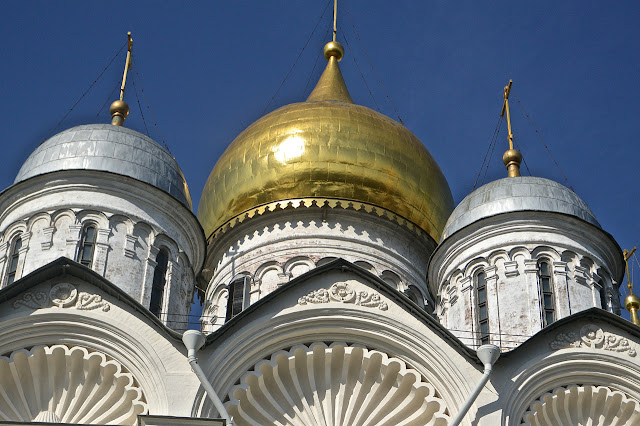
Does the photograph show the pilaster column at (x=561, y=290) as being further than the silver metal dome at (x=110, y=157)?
No

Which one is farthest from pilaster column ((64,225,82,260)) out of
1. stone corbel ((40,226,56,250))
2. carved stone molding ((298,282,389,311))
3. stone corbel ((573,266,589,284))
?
stone corbel ((573,266,589,284))

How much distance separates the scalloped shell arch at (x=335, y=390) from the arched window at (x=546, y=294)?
282 cm

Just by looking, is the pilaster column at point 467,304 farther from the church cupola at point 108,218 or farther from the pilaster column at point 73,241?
the pilaster column at point 73,241

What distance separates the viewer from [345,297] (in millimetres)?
13188

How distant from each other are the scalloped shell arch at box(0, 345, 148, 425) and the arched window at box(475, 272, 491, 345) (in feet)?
14.6

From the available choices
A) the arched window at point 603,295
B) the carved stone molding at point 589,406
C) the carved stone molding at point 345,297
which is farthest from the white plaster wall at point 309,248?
the carved stone molding at point 589,406

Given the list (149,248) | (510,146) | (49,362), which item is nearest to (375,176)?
(510,146)

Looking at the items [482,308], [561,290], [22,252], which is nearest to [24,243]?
[22,252]

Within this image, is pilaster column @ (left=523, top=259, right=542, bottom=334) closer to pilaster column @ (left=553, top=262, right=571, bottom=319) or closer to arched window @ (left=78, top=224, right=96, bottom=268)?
pilaster column @ (left=553, top=262, right=571, bottom=319)

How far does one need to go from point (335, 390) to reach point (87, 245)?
389 cm

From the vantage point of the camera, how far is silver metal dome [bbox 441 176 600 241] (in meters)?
16.1

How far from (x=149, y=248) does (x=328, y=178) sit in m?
3.03

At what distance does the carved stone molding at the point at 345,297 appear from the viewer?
13.1m

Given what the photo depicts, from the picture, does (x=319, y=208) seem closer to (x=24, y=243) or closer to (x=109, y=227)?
(x=109, y=227)
